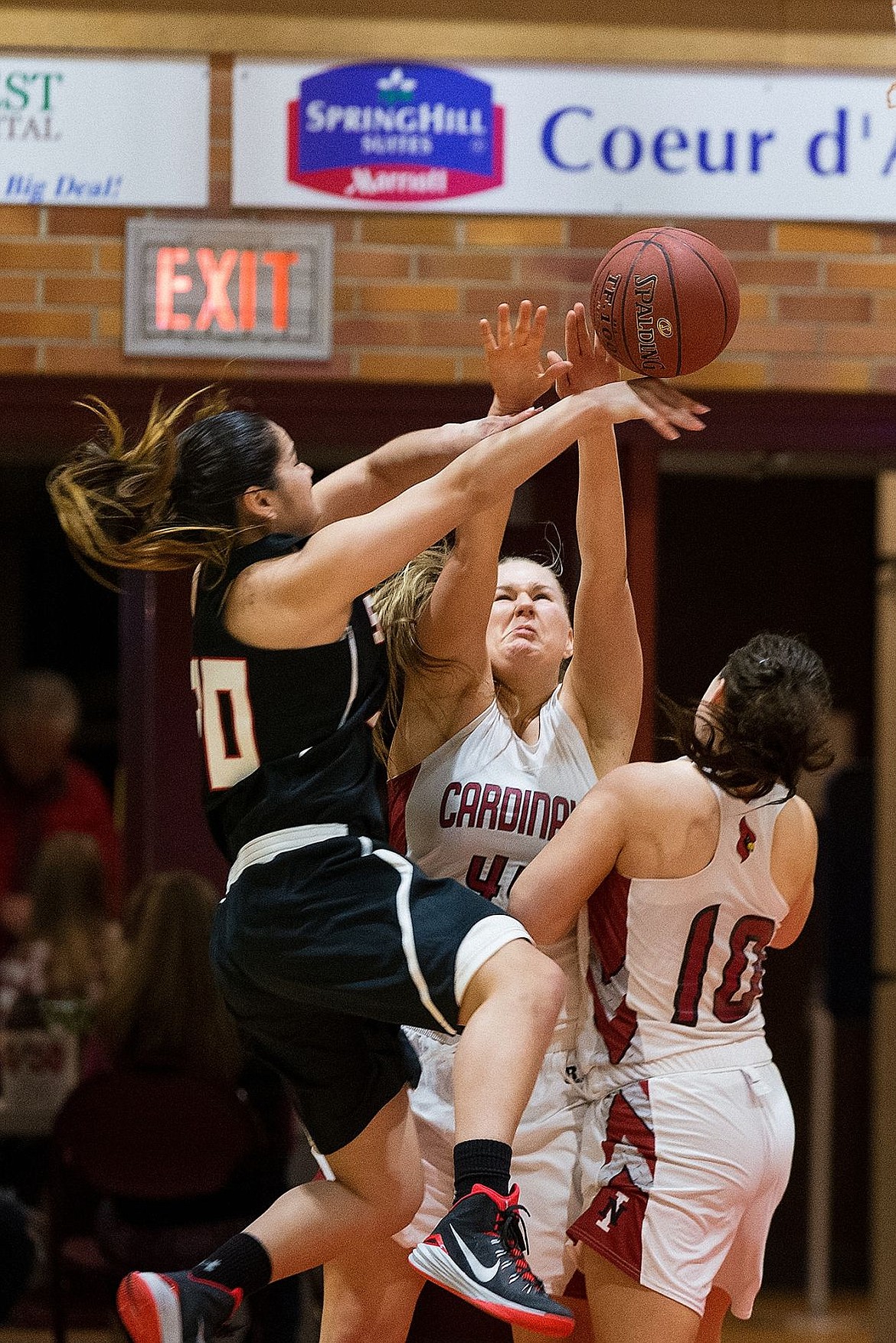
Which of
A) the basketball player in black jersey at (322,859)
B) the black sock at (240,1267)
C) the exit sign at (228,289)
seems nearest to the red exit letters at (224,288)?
the exit sign at (228,289)

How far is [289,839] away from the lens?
108 inches

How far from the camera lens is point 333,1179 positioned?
2.92 metres

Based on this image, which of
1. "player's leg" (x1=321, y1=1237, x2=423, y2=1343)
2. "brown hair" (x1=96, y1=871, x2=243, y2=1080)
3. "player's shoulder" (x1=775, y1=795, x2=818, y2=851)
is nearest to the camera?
"player's shoulder" (x1=775, y1=795, x2=818, y2=851)

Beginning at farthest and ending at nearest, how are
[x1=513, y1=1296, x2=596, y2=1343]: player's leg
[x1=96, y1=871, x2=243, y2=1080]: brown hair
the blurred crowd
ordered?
[x1=96, y1=871, x2=243, y2=1080]: brown hair < the blurred crowd < [x1=513, y1=1296, x2=596, y2=1343]: player's leg

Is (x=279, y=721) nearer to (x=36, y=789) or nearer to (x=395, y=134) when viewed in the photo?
(x=395, y=134)

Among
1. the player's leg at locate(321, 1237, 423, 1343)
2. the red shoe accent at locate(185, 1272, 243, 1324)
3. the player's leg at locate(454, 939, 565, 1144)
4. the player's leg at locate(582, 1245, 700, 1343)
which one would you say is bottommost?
the player's leg at locate(321, 1237, 423, 1343)

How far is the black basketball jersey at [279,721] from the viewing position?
275 cm

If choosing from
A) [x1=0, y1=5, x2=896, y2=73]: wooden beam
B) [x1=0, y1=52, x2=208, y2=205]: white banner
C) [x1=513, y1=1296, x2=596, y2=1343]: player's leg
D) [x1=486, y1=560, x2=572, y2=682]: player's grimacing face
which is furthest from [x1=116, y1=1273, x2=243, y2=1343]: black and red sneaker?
[x1=0, y1=5, x2=896, y2=73]: wooden beam

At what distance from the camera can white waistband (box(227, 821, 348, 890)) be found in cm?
273

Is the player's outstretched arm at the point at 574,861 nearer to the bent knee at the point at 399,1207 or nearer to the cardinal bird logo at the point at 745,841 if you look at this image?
the cardinal bird logo at the point at 745,841

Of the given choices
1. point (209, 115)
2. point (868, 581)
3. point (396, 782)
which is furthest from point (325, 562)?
point (868, 581)

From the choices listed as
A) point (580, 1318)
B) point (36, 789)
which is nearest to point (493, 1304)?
point (580, 1318)

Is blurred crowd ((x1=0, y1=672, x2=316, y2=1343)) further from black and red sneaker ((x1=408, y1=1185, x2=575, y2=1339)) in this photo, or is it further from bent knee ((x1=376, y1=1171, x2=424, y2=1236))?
black and red sneaker ((x1=408, y1=1185, x2=575, y2=1339))

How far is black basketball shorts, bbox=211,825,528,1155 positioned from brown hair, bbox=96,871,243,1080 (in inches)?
69.9
